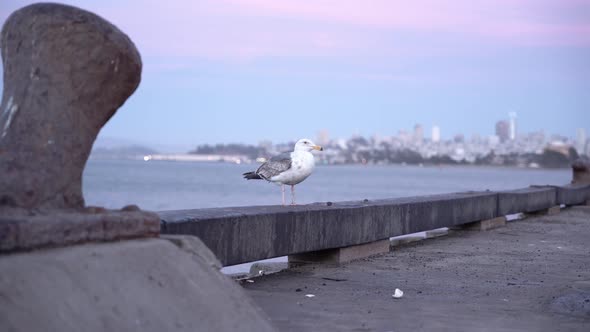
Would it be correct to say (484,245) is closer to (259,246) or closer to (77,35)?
(259,246)

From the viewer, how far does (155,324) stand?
5004mm

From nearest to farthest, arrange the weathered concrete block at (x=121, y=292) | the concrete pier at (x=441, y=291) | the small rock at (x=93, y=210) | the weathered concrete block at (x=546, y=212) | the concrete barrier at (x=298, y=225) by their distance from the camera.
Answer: the weathered concrete block at (x=121, y=292)
the small rock at (x=93, y=210)
the concrete pier at (x=441, y=291)
the concrete barrier at (x=298, y=225)
the weathered concrete block at (x=546, y=212)

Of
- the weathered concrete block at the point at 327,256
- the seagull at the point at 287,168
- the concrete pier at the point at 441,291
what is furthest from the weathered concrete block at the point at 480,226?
the seagull at the point at 287,168

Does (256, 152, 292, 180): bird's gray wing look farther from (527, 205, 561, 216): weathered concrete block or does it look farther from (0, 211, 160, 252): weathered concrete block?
(527, 205, 561, 216): weathered concrete block

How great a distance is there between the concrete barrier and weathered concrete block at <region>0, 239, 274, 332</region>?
1.77 meters

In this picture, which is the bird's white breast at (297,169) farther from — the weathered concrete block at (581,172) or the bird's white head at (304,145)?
the weathered concrete block at (581,172)

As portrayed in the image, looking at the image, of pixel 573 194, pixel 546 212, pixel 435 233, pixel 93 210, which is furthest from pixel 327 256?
pixel 573 194

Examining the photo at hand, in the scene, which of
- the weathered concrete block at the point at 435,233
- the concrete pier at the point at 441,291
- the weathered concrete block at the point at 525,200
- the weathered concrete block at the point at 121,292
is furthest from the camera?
the weathered concrete block at the point at 525,200

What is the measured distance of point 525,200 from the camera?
68.2 feet

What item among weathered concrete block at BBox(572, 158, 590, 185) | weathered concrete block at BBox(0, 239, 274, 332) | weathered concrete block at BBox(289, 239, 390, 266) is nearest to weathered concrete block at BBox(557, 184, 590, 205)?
weathered concrete block at BBox(572, 158, 590, 185)

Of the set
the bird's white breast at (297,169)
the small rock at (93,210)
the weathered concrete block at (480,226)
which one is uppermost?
the bird's white breast at (297,169)

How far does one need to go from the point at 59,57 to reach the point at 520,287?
233 inches

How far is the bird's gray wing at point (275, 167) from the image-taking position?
11.1 m

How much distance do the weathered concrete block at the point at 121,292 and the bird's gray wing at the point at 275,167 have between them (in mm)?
5006
